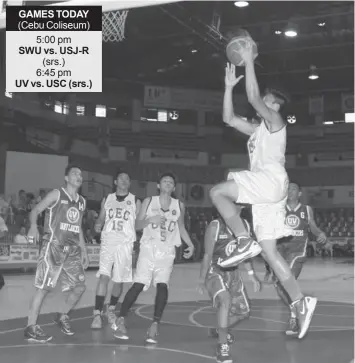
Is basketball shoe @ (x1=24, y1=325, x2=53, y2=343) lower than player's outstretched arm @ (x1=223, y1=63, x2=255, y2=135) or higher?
lower

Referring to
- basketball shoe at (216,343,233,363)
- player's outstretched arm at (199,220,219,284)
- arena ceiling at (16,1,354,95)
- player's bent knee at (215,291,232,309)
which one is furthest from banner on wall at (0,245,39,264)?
basketball shoe at (216,343,233,363)

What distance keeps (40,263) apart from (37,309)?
472mm

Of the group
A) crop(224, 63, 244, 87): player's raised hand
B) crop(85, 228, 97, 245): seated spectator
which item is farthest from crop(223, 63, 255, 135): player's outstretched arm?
crop(85, 228, 97, 245): seated spectator

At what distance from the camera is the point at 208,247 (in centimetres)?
589

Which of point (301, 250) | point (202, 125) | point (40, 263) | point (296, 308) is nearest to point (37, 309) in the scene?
point (40, 263)

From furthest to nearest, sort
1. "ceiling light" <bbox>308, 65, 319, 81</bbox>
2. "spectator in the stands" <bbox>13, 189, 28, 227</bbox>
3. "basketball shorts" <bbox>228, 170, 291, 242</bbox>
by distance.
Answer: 1. "ceiling light" <bbox>308, 65, 319, 81</bbox>
2. "spectator in the stands" <bbox>13, 189, 28, 227</bbox>
3. "basketball shorts" <bbox>228, 170, 291, 242</bbox>

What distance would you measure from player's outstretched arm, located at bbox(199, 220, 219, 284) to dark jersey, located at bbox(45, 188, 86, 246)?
1443 mm

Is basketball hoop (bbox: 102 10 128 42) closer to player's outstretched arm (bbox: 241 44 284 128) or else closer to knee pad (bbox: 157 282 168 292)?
knee pad (bbox: 157 282 168 292)

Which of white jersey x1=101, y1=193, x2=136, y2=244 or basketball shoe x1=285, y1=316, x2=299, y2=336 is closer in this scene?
basketball shoe x1=285, y1=316, x2=299, y2=336

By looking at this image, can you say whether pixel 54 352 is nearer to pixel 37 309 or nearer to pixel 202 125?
pixel 37 309

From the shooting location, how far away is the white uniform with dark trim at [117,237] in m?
7.27

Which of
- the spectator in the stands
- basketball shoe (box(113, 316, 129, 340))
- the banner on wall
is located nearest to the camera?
basketball shoe (box(113, 316, 129, 340))

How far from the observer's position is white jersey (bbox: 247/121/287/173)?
4.91 meters

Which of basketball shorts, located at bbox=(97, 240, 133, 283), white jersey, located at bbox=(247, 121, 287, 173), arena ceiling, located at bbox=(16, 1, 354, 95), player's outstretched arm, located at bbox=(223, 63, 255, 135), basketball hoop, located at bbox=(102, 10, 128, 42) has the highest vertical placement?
arena ceiling, located at bbox=(16, 1, 354, 95)
